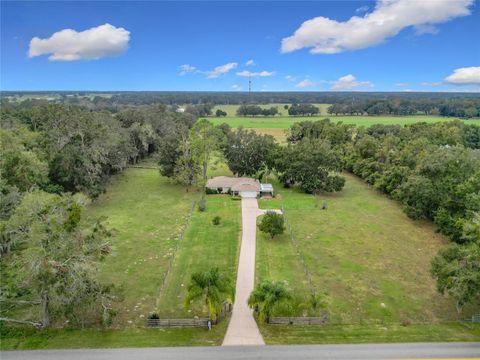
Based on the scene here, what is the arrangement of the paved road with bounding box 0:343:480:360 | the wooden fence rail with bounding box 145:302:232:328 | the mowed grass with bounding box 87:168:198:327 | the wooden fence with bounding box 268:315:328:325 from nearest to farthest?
the paved road with bounding box 0:343:480:360, the wooden fence rail with bounding box 145:302:232:328, the wooden fence with bounding box 268:315:328:325, the mowed grass with bounding box 87:168:198:327

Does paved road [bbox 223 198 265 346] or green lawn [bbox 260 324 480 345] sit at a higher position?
paved road [bbox 223 198 265 346]

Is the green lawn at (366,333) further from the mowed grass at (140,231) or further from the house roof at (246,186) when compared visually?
the house roof at (246,186)

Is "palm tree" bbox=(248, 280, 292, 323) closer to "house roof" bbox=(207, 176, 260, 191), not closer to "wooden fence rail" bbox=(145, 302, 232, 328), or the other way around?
"wooden fence rail" bbox=(145, 302, 232, 328)

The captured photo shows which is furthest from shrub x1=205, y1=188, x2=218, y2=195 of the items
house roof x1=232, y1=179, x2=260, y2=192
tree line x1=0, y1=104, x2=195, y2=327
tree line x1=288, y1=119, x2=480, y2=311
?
tree line x1=288, y1=119, x2=480, y2=311

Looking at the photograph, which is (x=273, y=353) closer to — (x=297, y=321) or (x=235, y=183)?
(x=297, y=321)

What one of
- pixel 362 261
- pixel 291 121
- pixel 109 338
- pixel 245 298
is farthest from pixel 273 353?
pixel 291 121

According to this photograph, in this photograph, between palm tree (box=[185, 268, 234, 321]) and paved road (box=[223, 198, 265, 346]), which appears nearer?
paved road (box=[223, 198, 265, 346])
